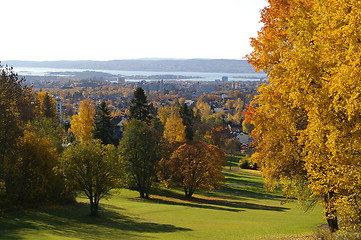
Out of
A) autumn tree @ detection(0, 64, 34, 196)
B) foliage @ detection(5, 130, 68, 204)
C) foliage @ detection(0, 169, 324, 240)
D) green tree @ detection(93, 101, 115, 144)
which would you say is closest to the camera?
foliage @ detection(0, 169, 324, 240)

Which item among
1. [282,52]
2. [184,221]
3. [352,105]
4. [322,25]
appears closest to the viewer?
[352,105]

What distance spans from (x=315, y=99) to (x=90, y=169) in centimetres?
2275

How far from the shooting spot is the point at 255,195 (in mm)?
52344

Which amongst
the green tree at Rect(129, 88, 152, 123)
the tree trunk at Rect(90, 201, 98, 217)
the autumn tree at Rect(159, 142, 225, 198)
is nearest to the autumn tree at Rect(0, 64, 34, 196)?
the tree trunk at Rect(90, 201, 98, 217)

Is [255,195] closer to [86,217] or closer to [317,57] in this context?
[86,217]

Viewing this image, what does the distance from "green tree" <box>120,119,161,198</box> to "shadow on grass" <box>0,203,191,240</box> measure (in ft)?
42.8

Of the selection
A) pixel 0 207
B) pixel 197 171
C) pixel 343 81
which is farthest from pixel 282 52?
pixel 197 171

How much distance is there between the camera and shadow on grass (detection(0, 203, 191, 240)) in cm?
2428

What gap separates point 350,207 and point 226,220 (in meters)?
19.5

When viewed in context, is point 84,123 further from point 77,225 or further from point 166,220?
point 77,225

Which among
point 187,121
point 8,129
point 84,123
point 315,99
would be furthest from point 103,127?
point 315,99

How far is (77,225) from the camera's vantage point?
27844mm

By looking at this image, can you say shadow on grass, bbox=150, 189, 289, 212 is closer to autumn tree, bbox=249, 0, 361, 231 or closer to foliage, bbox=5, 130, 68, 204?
foliage, bbox=5, 130, 68, 204

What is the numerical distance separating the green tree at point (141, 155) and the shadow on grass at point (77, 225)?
13.0 m
